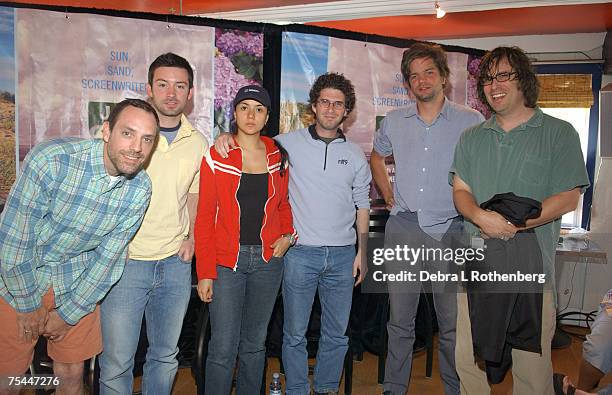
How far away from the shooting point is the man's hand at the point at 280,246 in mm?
2533

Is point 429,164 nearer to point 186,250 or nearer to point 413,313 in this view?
point 413,313

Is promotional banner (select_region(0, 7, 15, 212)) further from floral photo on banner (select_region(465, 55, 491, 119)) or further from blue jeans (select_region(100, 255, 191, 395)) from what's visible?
floral photo on banner (select_region(465, 55, 491, 119))

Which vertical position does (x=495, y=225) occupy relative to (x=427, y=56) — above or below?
below

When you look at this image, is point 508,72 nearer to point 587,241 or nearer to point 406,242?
point 406,242

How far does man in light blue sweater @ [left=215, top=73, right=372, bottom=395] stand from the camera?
270 cm

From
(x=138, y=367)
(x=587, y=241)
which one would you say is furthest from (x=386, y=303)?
(x=587, y=241)

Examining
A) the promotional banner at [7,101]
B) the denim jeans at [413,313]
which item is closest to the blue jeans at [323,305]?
the denim jeans at [413,313]

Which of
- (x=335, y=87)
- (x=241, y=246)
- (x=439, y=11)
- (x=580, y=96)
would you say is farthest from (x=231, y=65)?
(x=580, y=96)

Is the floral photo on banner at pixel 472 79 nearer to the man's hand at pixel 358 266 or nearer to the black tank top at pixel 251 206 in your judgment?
the man's hand at pixel 358 266

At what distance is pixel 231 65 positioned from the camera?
3428 mm

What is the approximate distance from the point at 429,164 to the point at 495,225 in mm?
661

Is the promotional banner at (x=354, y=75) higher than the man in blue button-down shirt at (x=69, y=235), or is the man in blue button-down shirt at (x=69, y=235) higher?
the promotional banner at (x=354, y=75)

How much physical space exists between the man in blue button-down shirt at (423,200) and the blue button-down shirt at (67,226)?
1346mm

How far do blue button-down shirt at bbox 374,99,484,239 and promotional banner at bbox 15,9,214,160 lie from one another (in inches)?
54.4
